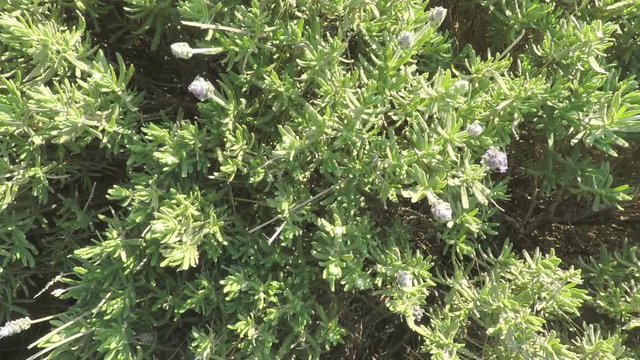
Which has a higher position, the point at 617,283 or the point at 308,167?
the point at 308,167

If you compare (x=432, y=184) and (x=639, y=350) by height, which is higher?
(x=432, y=184)

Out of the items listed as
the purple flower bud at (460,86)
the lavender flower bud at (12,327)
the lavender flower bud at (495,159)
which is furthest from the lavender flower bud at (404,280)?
the lavender flower bud at (12,327)

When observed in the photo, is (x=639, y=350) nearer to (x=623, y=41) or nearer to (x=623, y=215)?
(x=623, y=215)

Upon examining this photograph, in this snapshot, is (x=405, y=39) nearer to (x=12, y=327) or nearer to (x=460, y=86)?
(x=460, y=86)

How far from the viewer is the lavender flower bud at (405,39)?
180cm

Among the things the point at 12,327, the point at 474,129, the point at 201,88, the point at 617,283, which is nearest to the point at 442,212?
the point at 474,129

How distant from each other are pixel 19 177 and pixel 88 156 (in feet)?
1.13

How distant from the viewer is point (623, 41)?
230cm

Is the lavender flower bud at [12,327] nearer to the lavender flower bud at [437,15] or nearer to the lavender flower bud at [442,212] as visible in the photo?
the lavender flower bud at [442,212]

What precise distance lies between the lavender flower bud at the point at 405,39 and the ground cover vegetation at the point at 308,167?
16mm

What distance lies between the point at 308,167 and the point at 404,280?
0.50m

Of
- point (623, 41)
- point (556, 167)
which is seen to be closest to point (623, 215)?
point (556, 167)

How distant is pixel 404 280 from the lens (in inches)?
77.4

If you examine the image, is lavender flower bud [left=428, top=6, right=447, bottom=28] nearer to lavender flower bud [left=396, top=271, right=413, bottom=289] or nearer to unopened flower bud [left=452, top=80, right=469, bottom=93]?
unopened flower bud [left=452, top=80, right=469, bottom=93]
